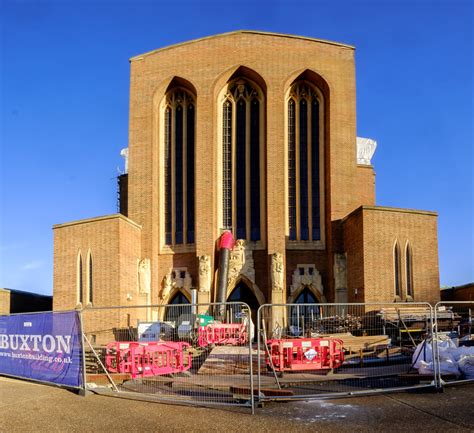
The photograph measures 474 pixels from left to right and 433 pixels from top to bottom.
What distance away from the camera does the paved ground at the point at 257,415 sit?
8695 mm

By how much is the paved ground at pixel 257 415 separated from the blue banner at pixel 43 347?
3.27 feet

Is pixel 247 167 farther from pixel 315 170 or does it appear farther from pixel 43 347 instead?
pixel 43 347

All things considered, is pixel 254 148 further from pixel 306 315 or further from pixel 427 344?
pixel 427 344

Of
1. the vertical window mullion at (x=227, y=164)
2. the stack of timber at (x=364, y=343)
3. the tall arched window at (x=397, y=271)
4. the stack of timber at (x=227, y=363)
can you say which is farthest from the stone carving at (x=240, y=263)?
the stack of timber at (x=227, y=363)

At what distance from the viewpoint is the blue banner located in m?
12.1

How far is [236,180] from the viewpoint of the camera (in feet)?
103

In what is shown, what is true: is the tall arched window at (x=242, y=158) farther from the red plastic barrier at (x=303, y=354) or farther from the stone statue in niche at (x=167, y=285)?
the red plastic barrier at (x=303, y=354)

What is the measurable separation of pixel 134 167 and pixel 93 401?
21.5m

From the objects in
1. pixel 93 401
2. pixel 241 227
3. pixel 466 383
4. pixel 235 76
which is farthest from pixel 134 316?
pixel 466 383

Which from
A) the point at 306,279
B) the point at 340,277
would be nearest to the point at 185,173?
A: the point at 306,279

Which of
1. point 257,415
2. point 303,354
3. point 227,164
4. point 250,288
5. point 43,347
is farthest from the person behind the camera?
point 227,164

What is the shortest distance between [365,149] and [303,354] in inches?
1407

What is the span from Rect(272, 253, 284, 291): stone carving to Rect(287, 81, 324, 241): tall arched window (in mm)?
1794

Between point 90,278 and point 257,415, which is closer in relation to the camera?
point 257,415
